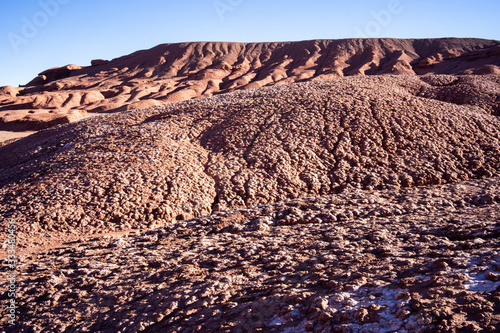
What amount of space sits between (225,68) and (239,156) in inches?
1273

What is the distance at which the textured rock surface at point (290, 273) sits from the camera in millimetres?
1138

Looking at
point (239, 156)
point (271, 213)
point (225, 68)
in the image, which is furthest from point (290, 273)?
point (225, 68)

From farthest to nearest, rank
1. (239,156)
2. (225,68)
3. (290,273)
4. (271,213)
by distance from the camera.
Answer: (225,68)
(239,156)
(271,213)
(290,273)

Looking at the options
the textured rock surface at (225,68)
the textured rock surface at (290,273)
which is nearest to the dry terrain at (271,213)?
the textured rock surface at (290,273)

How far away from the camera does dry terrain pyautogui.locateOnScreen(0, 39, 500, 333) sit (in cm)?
127

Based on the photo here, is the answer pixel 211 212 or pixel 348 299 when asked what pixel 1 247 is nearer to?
pixel 211 212

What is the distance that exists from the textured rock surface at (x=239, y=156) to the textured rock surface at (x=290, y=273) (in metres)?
0.49

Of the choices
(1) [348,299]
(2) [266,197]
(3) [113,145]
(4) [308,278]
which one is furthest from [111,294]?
(3) [113,145]

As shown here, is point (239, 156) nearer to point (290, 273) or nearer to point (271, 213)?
point (271, 213)

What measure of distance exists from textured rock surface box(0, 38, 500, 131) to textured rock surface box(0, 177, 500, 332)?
811 inches

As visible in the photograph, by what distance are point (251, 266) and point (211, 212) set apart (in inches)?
46.1

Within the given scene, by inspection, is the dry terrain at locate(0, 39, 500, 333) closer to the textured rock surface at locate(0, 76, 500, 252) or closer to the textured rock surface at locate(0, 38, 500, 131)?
the textured rock surface at locate(0, 76, 500, 252)

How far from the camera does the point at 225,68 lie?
33.9m

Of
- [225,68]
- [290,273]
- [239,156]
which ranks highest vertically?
[225,68]
